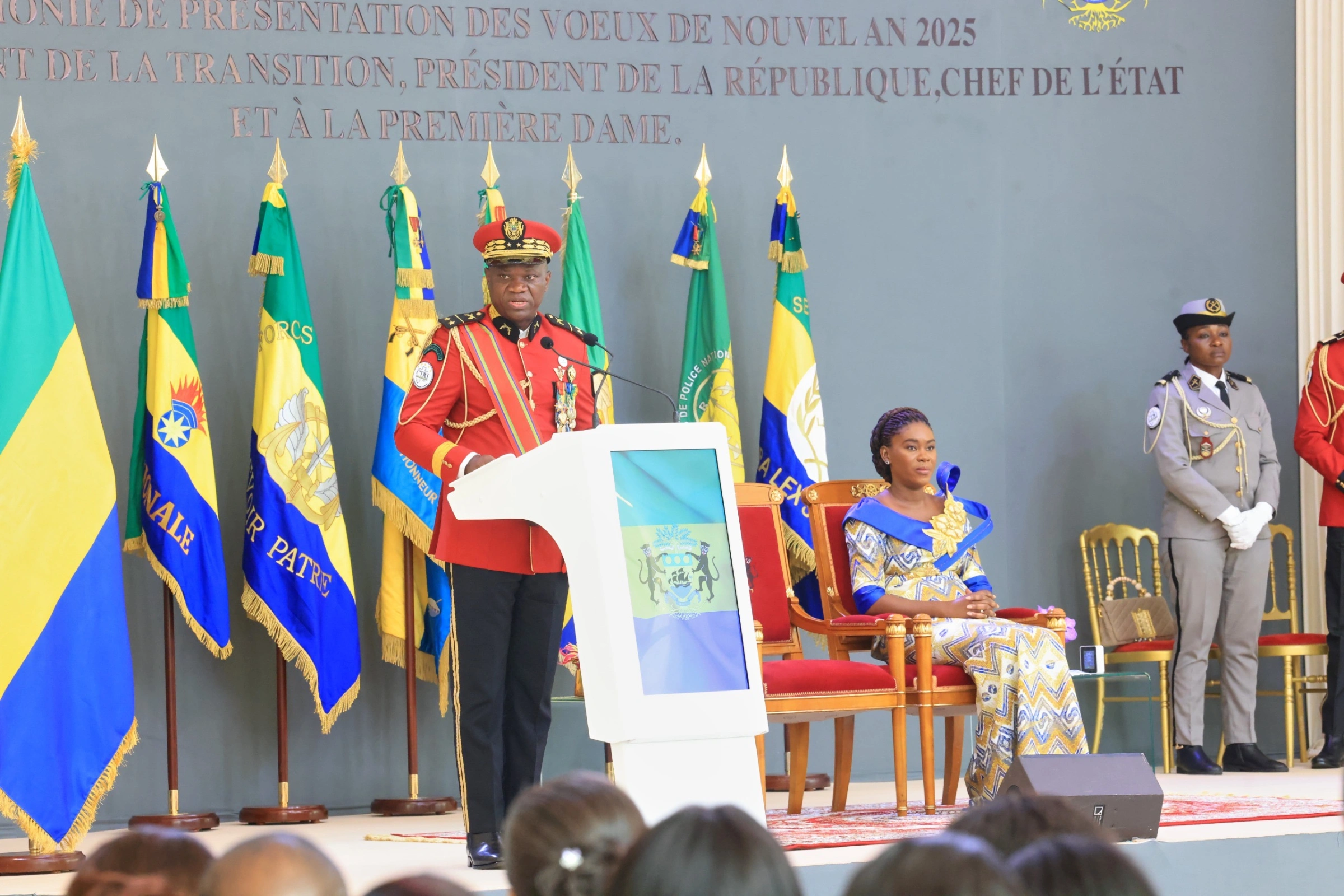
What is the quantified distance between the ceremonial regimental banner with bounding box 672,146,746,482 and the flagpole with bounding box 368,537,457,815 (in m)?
1.19

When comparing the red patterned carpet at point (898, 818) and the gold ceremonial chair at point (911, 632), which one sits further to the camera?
the gold ceremonial chair at point (911, 632)

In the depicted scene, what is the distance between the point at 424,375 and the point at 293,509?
1.75m

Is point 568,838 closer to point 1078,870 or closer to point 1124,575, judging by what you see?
point 1078,870

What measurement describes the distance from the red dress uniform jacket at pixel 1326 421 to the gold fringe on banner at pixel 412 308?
3523 mm

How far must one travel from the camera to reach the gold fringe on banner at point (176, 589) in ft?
16.5

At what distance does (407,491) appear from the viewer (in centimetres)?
532

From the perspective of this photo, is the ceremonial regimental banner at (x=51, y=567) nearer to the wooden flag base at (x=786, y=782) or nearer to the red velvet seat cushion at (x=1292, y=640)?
the wooden flag base at (x=786, y=782)

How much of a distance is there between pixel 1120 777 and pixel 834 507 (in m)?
1.75

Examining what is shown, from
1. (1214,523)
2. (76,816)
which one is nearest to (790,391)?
(1214,523)

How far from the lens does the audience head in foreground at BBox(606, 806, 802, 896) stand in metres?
1.00

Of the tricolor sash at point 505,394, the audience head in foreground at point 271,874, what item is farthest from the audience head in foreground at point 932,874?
the tricolor sash at point 505,394

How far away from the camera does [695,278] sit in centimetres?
596

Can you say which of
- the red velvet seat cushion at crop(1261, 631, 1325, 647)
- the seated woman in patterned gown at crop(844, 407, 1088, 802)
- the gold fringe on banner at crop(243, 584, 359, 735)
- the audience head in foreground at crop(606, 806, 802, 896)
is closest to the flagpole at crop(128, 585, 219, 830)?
the gold fringe on banner at crop(243, 584, 359, 735)

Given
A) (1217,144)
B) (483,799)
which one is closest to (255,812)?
(483,799)
